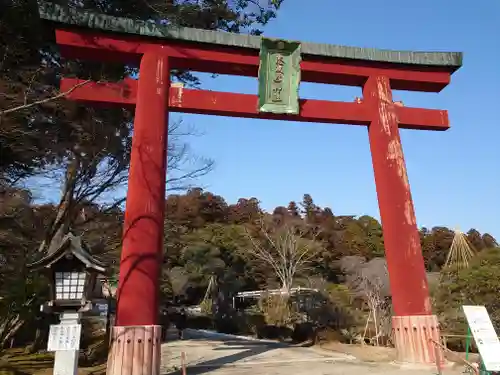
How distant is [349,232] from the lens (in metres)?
50.9

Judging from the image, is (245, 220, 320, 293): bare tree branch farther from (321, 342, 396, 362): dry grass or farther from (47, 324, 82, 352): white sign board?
(47, 324, 82, 352): white sign board

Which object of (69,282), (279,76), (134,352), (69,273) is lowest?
(134,352)

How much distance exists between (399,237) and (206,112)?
191 inches

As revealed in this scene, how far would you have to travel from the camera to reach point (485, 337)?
19.2 feet

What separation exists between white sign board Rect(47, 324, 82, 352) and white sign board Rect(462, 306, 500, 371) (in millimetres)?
5512

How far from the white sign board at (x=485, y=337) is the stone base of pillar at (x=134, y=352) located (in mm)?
4908

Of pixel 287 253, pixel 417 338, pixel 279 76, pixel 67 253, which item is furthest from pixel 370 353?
pixel 287 253

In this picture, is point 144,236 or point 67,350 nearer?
point 67,350

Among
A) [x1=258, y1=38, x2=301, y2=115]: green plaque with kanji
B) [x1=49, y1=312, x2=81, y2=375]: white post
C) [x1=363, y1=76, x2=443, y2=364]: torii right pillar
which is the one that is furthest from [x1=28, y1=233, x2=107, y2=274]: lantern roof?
[x1=363, y1=76, x2=443, y2=364]: torii right pillar

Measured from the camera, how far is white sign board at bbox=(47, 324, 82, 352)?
561 centimetres

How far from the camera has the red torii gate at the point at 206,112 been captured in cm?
720

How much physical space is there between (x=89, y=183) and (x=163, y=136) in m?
5.14

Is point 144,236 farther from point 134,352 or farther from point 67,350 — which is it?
point 67,350

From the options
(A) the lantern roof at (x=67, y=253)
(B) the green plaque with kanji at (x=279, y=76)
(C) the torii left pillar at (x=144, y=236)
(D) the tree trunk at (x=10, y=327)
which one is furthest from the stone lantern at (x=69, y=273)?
(D) the tree trunk at (x=10, y=327)
